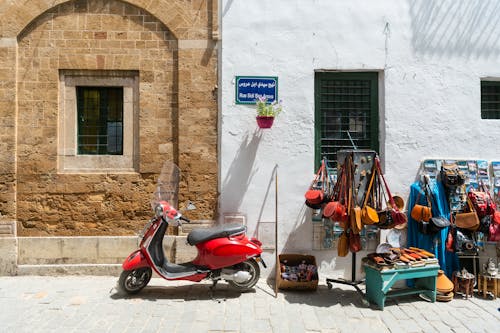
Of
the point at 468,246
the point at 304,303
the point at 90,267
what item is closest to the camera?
the point at 304,303

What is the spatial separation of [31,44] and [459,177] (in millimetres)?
6817

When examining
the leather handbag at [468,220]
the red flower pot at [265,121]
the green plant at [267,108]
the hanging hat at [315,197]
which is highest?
the green plant at [267,108]

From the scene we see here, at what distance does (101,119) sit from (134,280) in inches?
105

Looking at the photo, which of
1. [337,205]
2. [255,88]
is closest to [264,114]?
[255,88]

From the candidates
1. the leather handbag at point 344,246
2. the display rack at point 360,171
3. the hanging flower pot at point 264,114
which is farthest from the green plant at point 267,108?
the leather handbag at point 344,246

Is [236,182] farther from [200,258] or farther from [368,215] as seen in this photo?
[368,215]

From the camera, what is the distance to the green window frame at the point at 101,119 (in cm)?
623

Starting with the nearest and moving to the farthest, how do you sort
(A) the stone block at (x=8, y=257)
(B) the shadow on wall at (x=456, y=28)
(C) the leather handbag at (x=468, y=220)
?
(C) the leather handbag at (x=468, y=220)
(A) the stone block at (x=8, y=257)
(B) the shadow on wall at (x=456, y=28)

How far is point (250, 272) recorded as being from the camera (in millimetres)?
5242

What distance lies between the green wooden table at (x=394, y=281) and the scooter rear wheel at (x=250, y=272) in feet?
4.86

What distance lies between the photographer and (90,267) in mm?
5938

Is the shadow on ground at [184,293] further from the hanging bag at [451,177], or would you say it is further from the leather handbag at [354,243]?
the hanging bag at [451,177]

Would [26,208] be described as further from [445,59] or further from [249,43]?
[445,59]

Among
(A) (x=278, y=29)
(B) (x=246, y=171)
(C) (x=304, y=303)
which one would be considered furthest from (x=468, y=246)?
(A) (x=278, y=29)
